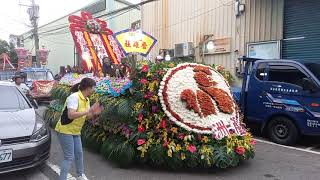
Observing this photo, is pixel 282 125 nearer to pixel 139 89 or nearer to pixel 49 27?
pixel 139 89

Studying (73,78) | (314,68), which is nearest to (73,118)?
(73,78)

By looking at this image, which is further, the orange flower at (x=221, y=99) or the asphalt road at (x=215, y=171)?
the orange flower at (x=221, y=99)

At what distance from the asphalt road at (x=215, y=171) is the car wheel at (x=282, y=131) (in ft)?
2.89

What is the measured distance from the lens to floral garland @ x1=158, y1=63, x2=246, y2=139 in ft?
20.0

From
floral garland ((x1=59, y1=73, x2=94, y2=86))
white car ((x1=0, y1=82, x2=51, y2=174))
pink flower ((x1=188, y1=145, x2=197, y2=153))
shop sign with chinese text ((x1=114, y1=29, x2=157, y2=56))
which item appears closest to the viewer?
white car ((x1=0, y1=82, x2=51, y2=174))

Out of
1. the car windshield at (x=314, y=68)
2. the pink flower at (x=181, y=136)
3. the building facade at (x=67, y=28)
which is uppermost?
the building facade at (x=67, y=28)

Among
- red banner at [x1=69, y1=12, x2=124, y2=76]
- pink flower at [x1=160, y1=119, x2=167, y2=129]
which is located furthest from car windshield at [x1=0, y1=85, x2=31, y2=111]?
red banner at [x1=69, y1=12, x2=124, y2=76]

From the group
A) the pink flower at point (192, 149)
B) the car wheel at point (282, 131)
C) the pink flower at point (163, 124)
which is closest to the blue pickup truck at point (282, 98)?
the car wheel at point (282, 131)

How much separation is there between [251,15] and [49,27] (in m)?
34.0

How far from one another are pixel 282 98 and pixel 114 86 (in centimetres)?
388

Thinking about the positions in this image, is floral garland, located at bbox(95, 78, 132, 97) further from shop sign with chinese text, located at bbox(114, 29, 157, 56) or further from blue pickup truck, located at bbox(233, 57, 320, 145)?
blue pickup truck, located at bbox(233, 57, 320, 145)

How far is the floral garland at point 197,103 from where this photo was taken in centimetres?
611

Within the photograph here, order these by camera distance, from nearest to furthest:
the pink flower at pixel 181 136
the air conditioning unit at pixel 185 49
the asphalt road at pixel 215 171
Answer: the asphalt road at pixel 215 171 → the pink flower at pixel 181 136 → the air conditioning unit at pixel 185 49

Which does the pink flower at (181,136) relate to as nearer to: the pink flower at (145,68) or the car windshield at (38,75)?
the pink flower at (145,68)
